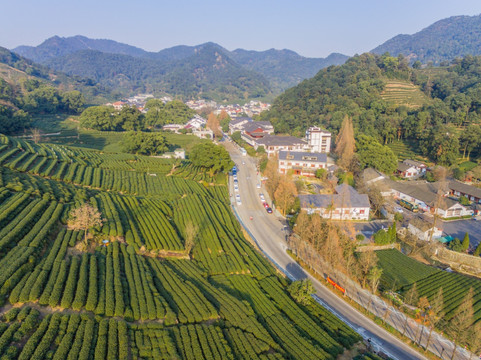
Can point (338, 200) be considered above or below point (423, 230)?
above

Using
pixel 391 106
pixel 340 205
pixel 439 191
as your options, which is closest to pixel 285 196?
pixel 340 205

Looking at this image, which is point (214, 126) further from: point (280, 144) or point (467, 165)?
point (467, 165)

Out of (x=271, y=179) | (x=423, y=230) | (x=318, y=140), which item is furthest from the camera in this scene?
(x=318, y=140)

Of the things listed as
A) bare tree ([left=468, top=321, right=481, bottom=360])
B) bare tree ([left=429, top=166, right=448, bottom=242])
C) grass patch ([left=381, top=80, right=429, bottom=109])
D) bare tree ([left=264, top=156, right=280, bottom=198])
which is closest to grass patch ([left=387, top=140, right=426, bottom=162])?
bare tree ([left=429, top=166, right=448, bottom=242])

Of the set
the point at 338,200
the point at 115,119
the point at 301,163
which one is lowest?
the point at 338,200

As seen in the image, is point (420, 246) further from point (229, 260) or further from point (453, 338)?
point (229, 260)

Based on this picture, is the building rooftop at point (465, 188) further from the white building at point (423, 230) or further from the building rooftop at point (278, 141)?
the building rooftop at point (278, 141)
